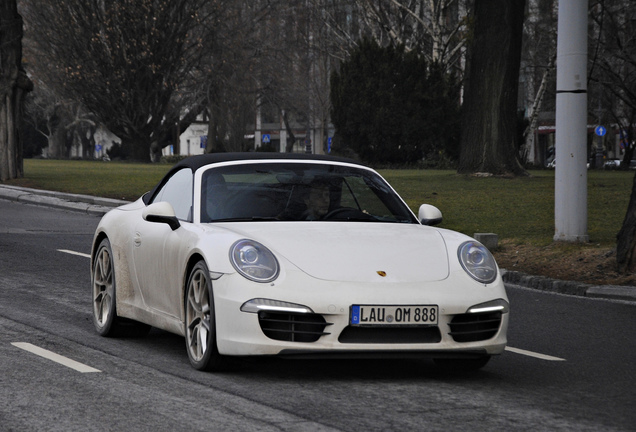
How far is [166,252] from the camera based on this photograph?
24.8 feet

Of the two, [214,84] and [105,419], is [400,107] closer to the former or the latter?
[214,84]

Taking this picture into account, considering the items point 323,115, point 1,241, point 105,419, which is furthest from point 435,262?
point 323,115

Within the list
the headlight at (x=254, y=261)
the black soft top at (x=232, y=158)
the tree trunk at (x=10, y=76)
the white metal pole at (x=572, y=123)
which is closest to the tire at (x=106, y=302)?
the black soft top at (x=232, y=158)

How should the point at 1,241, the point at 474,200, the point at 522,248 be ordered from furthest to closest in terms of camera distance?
the point at 474,200, the point at 1,241, the point at 522,248

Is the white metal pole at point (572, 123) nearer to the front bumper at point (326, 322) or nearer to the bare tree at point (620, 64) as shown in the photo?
the bare tree at point (620, 64)

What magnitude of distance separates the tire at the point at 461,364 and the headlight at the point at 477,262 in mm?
508

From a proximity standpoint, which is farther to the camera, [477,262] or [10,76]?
[10,76]

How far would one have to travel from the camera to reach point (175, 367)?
23.4 feet

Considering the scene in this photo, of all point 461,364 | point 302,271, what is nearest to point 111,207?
point 461,364

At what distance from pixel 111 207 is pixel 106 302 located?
16.1 meters

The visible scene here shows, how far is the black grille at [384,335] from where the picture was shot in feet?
21.3

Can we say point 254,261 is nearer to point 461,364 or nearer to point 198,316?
point 198,316

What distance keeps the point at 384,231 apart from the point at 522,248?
768 cm

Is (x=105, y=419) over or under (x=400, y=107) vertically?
under
